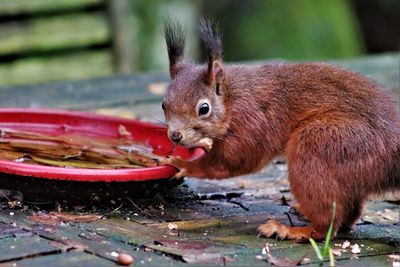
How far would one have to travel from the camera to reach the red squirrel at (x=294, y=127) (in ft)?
11.4

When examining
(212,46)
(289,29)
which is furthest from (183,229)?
(289,29)

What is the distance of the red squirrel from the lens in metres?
3.47

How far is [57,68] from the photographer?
285 inches

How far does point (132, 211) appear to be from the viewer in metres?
3.64

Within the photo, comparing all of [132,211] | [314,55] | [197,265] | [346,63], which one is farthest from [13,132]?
[314,55]

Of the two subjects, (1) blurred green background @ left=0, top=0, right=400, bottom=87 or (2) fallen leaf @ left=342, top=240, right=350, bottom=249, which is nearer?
(2) fallen leaf @ left=342, top=240, right=350, bottom=249

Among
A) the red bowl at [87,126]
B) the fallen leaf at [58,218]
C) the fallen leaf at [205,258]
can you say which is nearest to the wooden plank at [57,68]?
the red bowl at [87,126]

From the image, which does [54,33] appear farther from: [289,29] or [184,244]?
[184,244]

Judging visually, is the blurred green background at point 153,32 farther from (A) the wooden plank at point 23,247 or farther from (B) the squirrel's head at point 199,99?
(A) the wooden plank at point 23,247

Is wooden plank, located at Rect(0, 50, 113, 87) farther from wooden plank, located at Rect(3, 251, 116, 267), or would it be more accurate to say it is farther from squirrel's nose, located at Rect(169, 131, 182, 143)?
wooden plank, located at Rect(3, 251, 116, 267)

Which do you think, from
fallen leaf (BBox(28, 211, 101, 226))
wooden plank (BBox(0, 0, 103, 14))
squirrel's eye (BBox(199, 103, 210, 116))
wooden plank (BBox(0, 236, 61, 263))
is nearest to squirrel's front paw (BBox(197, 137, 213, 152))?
squirrel's eye (BBox(199, 103, 210, 116))

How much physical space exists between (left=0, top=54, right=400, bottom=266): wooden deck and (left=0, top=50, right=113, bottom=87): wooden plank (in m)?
2.97

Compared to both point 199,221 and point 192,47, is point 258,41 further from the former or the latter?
point 199,221

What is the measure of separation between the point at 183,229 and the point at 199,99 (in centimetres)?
59
